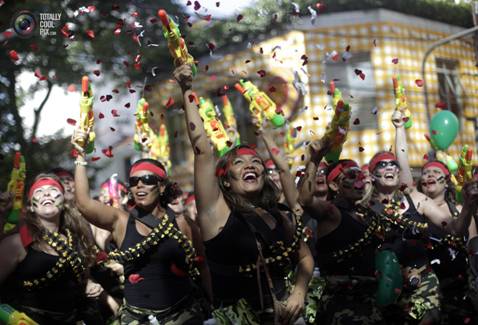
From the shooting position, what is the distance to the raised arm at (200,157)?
403 centimetres

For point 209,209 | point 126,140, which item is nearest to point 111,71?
point 126,140

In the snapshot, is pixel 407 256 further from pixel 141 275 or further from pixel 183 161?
pixel 183 161

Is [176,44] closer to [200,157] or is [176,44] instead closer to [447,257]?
[200,157]

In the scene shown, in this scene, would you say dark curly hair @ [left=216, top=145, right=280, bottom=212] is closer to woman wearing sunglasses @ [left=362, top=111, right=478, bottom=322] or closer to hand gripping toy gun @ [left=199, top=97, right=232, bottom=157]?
hand gripping toy gun @ [left=199, top=97, right=232, bottom=157]

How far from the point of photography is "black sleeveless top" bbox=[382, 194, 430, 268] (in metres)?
6.43

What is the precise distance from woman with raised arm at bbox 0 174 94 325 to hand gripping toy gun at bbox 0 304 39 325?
9 centimetres

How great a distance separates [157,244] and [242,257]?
3.46ft

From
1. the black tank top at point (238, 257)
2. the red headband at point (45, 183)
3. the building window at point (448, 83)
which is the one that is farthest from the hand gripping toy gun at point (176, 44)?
the building window at point (448, 83)

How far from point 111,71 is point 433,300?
9158mm

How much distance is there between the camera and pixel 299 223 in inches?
187

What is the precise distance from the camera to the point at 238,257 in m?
4.32

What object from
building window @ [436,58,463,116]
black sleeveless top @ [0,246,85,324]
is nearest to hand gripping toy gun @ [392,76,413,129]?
black sleeveless top @ [0,246,85,324]

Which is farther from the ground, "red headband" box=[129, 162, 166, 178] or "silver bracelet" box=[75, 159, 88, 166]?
"silver bracelet" box=[75, 159, 88, 166]

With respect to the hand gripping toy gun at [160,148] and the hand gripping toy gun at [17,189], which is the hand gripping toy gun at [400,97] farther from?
the hand gripping toy gun at [17,189]
